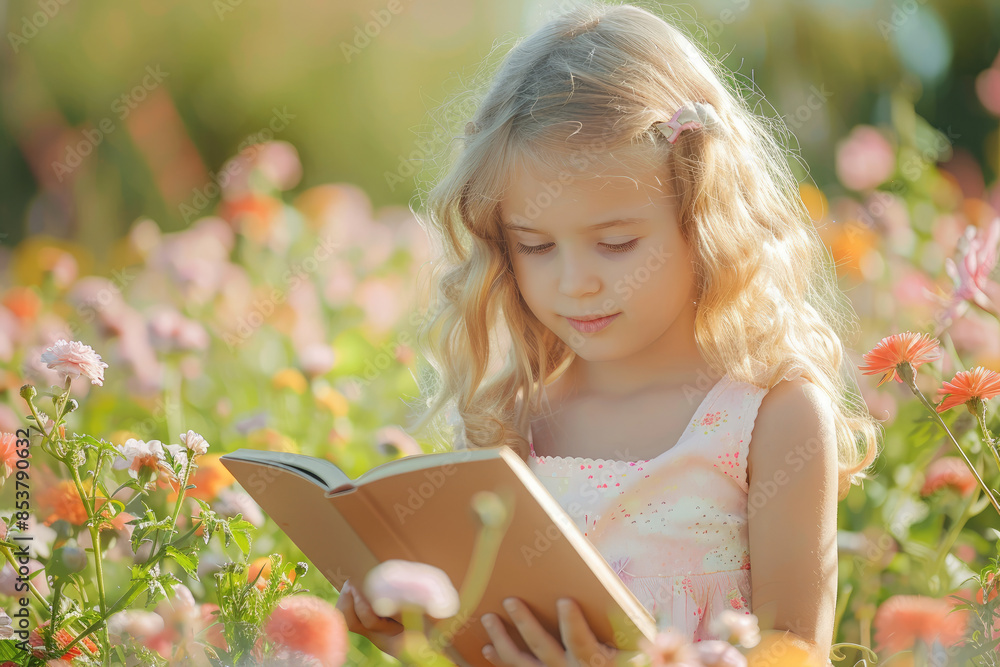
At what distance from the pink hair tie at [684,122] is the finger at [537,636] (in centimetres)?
61

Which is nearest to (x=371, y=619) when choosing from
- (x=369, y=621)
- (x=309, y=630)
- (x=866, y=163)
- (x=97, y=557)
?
(x=369, y=621)

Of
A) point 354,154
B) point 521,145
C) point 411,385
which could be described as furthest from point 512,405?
point 354,154

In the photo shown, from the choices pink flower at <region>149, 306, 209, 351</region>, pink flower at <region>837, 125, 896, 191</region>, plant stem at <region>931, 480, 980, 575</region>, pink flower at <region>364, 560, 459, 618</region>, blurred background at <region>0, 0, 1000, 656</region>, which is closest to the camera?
pink flower at <region>364, 560, 459, 618</region>

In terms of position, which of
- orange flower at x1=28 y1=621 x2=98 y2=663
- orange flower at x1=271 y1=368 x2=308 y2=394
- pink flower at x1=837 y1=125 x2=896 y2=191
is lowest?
pink flower at x1=837 y1=125 x2=896 y2=191

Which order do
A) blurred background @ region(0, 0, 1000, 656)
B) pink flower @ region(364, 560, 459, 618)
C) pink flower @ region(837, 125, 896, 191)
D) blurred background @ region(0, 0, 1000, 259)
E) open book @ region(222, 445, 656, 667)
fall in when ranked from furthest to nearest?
blurred background @ region(0, 0, 1000, 259) < pink flower @ region(837, 125, 896, 191) < blurred background @ region(0, 0, 1000, 656) < open book @ region(222, 445, 656, 667) < pink flower @ region(364, 560, 459, 618)

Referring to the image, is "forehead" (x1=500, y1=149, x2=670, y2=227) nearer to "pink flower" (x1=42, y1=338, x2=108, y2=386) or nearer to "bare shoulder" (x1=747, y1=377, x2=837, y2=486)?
"bare shoulder" (x1=747, y1=377, x2=837, y2=486)

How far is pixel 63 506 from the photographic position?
1.13 metres

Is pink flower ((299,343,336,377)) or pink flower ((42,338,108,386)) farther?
pink flower ((299,343,336,377))

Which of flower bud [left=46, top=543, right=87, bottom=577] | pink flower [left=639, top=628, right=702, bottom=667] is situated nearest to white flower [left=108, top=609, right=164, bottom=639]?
flower bud [left=46, top=543, right=87, bottom=577]

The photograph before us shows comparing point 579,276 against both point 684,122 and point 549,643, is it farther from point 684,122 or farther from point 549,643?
point 549,643

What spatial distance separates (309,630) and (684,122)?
2.47 feet

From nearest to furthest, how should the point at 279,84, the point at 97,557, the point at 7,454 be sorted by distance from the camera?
Result: the point at 97,557 → the point at 7,454 → the point at 279,84

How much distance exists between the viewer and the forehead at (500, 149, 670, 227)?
1088 mm

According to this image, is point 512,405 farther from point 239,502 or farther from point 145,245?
point 145,245
